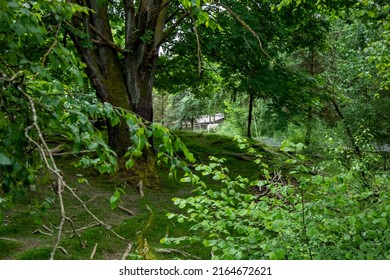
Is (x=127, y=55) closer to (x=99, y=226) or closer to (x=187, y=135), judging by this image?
(x=99, y=226)

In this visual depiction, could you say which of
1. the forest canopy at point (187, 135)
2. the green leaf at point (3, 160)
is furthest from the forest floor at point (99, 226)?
the green leaf at point (3, 160)

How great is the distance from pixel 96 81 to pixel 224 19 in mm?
2551

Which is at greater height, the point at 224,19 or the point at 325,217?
the point at 224,19

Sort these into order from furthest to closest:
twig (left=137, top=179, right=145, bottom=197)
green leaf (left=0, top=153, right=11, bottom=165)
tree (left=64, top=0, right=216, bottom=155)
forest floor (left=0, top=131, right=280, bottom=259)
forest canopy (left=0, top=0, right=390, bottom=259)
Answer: tree (left=64, top=0, right=216, bottom=155)
twig (left=137, top=179, right=145, bottom=197)
forest floor (left=0, top=131, right=280, bottom=259)
forest canopy (left=0, top=0, right=390, bottom=259)
green leaf (left=0, top=153, right=11, bottom=165)

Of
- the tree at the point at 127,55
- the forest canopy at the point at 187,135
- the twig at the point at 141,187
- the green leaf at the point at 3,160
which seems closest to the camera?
the green leaf at the point at 3,160

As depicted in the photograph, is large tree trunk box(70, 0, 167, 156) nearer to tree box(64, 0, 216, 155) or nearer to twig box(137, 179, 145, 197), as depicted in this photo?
tree box(64, 0, 216, 155)

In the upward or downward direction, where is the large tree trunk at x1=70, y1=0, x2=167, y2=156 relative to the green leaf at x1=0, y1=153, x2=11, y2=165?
upward

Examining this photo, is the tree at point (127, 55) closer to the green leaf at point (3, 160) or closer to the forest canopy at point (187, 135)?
the forest canopy at point (187, 135)

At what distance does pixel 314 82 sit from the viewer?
7.82 meters

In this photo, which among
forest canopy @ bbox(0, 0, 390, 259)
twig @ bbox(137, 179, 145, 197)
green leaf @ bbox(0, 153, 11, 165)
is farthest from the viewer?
twig @ bbox(137, 179, 145, 197)

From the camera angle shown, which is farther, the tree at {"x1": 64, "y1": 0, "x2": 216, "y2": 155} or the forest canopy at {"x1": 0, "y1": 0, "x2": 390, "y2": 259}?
the tree at {"x1": 64, "y1": 0, "x2": 216, "y2": 155}

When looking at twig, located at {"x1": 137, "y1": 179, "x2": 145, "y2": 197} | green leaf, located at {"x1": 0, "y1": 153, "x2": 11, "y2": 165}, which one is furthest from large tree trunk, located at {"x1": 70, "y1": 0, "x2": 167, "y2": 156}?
green leaf, located at {"x1": 0, "y1": 153, "x2": 11, "y2": 165}
